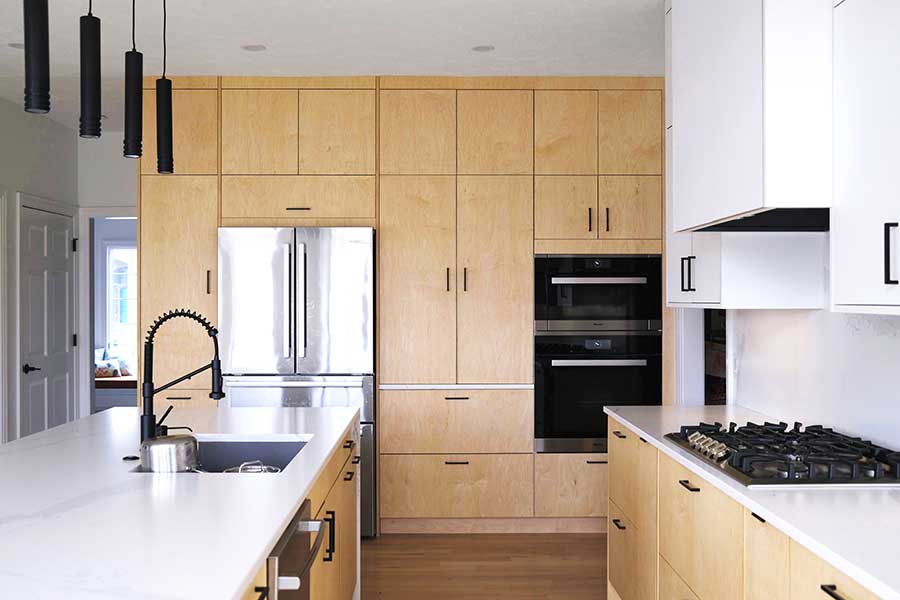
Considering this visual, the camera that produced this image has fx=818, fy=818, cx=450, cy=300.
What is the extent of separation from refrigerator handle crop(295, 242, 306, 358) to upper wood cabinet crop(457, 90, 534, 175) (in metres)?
1.03

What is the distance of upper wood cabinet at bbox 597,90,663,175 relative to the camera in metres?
4.72

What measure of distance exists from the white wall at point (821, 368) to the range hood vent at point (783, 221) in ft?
1.05

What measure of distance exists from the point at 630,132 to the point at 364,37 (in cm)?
166

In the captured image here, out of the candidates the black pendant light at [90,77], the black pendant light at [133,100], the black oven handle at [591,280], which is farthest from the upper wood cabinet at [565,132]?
the black pendant light at [90,77]

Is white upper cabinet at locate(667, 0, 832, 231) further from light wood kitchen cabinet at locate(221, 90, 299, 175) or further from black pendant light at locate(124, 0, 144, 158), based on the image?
light wood kitchen cabinet at locate(221, 90, 299, 175)

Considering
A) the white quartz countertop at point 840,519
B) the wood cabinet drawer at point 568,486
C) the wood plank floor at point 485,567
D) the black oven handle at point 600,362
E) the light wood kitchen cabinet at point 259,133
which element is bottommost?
the wood plank floor at point 485,567

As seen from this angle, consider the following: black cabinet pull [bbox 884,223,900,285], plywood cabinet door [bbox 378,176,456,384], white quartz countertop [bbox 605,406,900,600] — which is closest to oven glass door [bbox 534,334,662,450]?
plywood cabinet door [bbox 378,176,456,384]

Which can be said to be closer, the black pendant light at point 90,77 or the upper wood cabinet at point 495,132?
the black pendant light at point 90,77

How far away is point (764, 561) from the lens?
1.85 metres

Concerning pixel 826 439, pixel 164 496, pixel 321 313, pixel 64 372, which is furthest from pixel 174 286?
pixel 826 439

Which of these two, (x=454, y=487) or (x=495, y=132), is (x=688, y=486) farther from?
(x=495, y=132)

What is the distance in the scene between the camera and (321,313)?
178 inches

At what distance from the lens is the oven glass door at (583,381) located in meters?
4.71

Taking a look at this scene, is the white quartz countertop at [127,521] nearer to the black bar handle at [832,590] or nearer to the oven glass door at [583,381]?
the black bar handle at [832,590]
